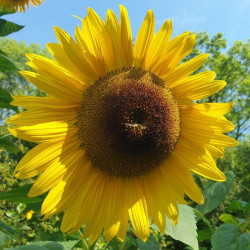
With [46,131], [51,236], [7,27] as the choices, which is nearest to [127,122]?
[46,131]

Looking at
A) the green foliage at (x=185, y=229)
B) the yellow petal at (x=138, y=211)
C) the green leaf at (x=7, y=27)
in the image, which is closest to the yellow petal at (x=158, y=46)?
the yellow petal at (x=138, y=211)

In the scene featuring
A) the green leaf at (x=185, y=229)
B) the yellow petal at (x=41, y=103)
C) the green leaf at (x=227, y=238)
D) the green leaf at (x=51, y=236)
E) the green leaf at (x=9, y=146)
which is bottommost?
the green leaf at (x=51, y=236)

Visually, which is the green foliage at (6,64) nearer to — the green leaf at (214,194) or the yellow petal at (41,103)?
the yellow petal at (41,103)

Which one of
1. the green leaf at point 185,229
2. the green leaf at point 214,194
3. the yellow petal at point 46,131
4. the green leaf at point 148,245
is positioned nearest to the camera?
the yellow petal at point 46,131

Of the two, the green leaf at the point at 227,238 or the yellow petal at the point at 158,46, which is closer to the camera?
the yellow petal at the point at 158,46

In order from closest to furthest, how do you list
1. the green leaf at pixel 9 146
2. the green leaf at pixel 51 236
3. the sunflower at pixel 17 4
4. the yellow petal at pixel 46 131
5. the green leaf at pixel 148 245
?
1. the yellow petal at pixel 46 131
2. the green leaf at pixel 148 245
3. the green leaf at pixel 9 146
4. the green leaf at pixel 51 236
5. the sunflower at pixel 17 4

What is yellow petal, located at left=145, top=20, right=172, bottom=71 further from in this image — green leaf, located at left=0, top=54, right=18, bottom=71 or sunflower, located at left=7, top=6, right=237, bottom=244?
green leaf, located at left=0, top=54, right=18, bottom=71

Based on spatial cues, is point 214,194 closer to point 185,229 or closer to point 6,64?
point 185,229

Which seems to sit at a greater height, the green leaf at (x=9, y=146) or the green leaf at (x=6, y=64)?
the green leaf at (x=6, y=64)
